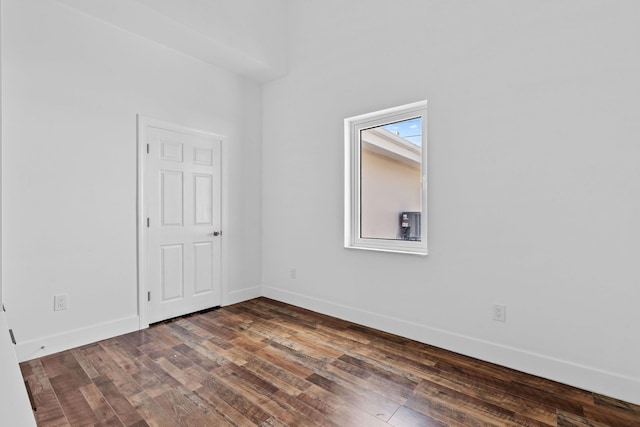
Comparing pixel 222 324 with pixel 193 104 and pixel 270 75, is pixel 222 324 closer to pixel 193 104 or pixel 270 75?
pixel 193 104

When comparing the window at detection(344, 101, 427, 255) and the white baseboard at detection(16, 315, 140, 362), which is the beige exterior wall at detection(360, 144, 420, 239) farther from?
the white baseboard at detection(16, 315, 140, 362)

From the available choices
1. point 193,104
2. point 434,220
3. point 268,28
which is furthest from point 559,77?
point 193,104

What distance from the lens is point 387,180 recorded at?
3.38 m

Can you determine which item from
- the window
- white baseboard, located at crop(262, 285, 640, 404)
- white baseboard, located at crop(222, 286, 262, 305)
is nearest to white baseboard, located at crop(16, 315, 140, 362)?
white baseboard, located at crop(222, 286, 262, 305)

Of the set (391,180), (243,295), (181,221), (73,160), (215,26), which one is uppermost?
(215,26)

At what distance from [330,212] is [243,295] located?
1.52 m

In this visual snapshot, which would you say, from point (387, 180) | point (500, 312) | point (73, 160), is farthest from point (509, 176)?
point (73, 160)

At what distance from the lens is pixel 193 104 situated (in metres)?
3.65

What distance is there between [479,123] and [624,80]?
841mm

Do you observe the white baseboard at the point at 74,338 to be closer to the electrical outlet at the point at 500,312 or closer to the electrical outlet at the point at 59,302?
the electrical outlet at the point at 59,302

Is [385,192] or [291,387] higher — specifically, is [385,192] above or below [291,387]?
above

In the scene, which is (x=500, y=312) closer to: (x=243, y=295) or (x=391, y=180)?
(x=391, y=180)

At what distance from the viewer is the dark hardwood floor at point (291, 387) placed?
192 cm

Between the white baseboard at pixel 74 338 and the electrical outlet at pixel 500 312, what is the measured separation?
3.09 m
